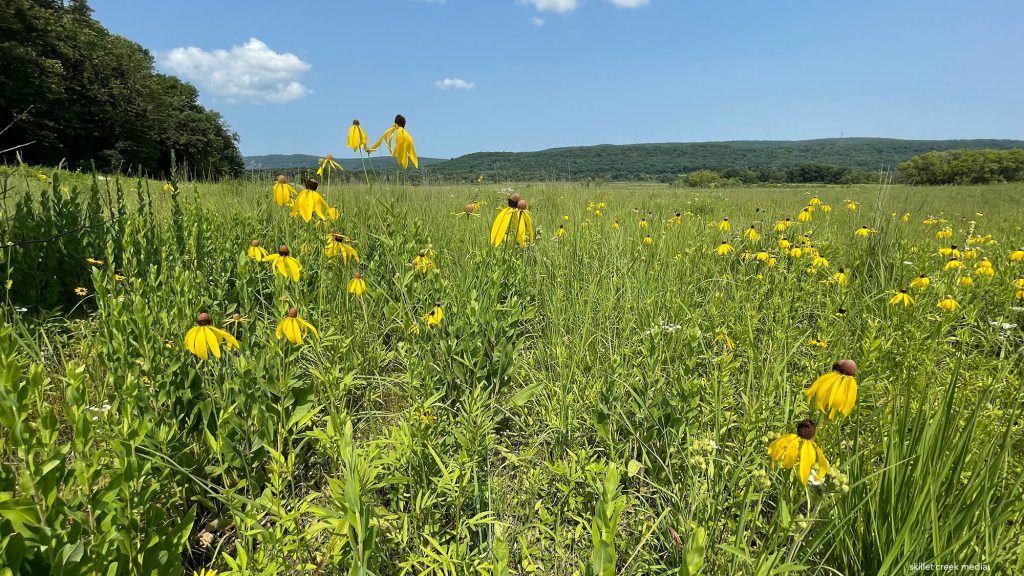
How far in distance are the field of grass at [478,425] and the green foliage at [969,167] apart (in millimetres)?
44406

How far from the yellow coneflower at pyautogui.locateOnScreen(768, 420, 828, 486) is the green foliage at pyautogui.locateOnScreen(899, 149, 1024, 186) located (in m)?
45.6

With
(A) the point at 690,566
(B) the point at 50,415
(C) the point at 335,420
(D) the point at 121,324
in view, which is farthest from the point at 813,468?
(D) the point at 121,324

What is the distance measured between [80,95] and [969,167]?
229ft

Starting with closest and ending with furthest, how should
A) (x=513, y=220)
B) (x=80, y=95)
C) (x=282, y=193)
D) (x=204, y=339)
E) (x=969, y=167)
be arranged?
(x=204, y=339), (x=513, y=220), (x=282, y=193), (x=80, y=95), (x=969, y=167)

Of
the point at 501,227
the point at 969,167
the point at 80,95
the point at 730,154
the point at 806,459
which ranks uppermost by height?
the point at 730,154

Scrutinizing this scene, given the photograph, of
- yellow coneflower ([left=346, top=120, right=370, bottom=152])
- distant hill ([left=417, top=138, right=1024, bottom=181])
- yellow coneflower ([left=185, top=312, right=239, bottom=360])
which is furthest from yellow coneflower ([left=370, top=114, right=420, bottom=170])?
distant hill ([left=417, top=138, right=1024, bottom=181])

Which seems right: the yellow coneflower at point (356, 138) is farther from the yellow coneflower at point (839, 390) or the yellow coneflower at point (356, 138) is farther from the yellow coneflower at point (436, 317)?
the yellow coneflower at point (839, 390)

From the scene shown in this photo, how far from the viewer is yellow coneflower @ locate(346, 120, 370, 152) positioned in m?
2.73

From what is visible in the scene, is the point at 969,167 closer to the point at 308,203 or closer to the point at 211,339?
the point at 308,203

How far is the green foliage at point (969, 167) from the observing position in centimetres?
3759

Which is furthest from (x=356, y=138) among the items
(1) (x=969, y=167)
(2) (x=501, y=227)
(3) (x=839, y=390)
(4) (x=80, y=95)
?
(1) (x=969, y=167)

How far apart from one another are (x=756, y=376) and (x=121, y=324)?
8.69 feet

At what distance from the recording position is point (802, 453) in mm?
979

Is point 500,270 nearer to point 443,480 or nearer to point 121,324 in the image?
point 443,480
